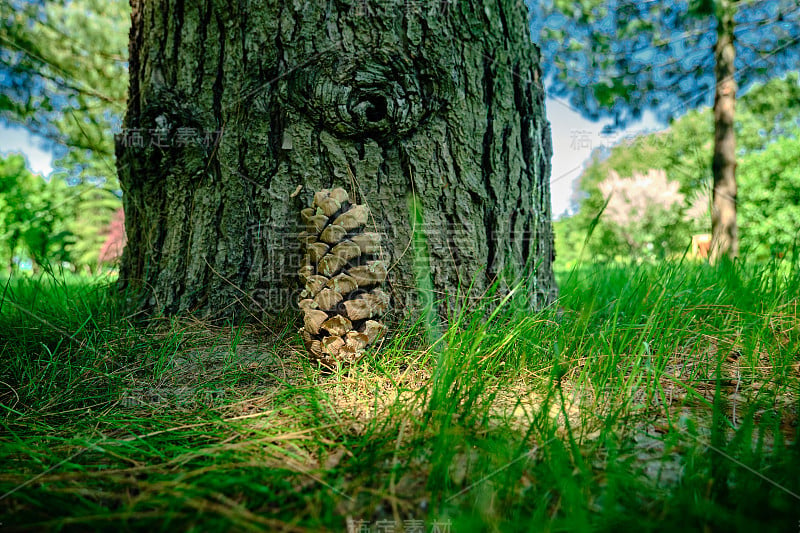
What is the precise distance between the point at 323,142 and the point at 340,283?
48cm

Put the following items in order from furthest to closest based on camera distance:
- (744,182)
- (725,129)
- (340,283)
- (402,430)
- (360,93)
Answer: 1. (744,182)
2. (725,129)
3. (360,93)
4. (340,283)
5. (402,430)

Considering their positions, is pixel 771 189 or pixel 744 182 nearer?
pixel 771 189

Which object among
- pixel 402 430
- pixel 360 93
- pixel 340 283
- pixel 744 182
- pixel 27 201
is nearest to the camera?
pixel 402 430

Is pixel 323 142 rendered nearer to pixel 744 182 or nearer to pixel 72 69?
pixel 72 69

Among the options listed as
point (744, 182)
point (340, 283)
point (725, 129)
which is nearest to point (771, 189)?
point (744, 182)

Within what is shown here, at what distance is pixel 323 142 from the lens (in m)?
1.26

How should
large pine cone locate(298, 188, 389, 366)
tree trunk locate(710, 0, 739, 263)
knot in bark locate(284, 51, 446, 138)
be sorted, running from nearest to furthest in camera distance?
large pine cone locate(298, 188, 389, 366), knot in bark locate(284, 51, 446, 138), tree trunk locate(710, 0, 739, 263)

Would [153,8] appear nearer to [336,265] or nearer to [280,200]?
[280,200]

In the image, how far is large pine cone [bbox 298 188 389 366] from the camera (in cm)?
107

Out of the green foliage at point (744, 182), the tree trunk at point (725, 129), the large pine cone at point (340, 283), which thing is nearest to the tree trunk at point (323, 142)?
the large pine cone at point (340, 283)

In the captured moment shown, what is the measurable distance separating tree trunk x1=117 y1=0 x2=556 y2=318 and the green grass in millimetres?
205

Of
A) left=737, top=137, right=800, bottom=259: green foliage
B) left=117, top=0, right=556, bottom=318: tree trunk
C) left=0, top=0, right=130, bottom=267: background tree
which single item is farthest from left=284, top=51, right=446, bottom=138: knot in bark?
left=737, top=137, right=800, bottom=259: green foliage

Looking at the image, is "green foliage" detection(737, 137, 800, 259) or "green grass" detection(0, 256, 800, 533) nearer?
"green grass" detection(0, 256, 800, 533)

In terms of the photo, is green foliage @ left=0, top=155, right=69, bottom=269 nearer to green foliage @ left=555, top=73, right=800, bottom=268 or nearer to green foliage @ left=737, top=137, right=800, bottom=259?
green foliage @ left=555, top=73, right=800, bottom=268
